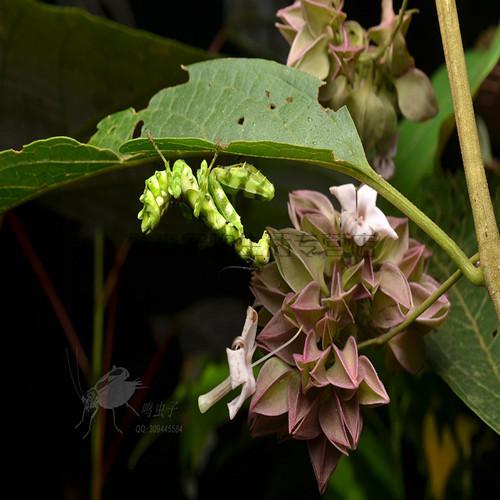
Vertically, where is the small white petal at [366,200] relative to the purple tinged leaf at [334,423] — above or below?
above

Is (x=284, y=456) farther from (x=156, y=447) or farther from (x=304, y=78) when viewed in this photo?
(x=304, y=78)

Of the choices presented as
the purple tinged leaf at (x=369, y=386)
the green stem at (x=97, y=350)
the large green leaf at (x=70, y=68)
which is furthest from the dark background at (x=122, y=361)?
the purple tinged leaf at (x=369, y=386)

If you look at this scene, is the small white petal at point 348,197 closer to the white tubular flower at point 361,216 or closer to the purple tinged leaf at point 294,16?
the white tubular flower at point 361,216

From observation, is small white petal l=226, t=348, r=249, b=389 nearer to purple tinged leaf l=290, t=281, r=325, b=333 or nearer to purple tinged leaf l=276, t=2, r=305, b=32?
purple tinged leaf l=290, t=281, r=325, b=333

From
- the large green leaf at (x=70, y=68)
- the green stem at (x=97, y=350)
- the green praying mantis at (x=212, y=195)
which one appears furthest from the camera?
the green stem at (x=97, y=350)

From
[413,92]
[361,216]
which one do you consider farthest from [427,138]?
[361,216]

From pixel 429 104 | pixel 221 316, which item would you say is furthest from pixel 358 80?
pixel 221 316
